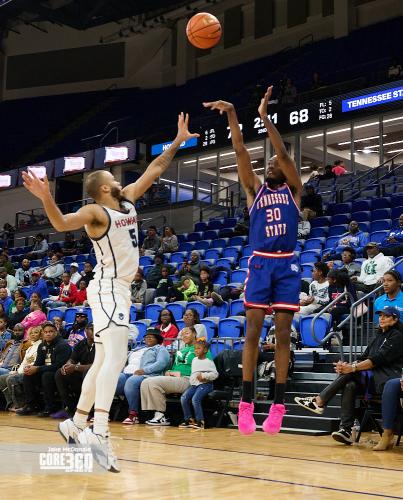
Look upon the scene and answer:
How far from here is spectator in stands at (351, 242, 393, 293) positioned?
10508 mm

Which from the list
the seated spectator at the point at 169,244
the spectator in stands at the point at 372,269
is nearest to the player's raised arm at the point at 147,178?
the spectator in stands at the point at 372,269

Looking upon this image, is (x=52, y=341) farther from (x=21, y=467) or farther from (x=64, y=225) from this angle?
(x=64, y=225)

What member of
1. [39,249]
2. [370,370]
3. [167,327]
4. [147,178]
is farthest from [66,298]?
[147,178]

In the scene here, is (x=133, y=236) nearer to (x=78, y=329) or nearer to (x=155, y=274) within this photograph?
(x=78, y=329)

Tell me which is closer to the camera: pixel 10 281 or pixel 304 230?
pixel 304 230

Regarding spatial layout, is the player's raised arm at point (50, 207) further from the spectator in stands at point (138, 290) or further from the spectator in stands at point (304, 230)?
the spectator in stands at point (304, 230)

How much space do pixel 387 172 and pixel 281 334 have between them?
1360 centimetres

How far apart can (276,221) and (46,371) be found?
645 cm

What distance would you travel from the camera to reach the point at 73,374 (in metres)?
10.1

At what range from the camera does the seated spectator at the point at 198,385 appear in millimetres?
9039

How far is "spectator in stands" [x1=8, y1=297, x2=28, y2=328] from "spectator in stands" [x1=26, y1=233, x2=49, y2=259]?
21.1 feet

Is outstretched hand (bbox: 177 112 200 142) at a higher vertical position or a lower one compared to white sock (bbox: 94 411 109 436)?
higher

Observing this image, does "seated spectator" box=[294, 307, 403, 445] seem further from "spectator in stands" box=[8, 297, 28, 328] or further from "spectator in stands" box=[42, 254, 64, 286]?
"spectator in stands" box=[42, 254, 64, 286]

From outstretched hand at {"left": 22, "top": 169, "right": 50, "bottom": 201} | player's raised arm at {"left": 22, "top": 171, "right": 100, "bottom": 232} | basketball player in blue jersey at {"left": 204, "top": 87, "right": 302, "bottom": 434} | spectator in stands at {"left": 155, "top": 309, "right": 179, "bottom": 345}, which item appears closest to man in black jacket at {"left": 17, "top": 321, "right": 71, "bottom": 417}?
spectator in stands at {"left": 155, "top": 309, "right": 179, "bottom": 345}
